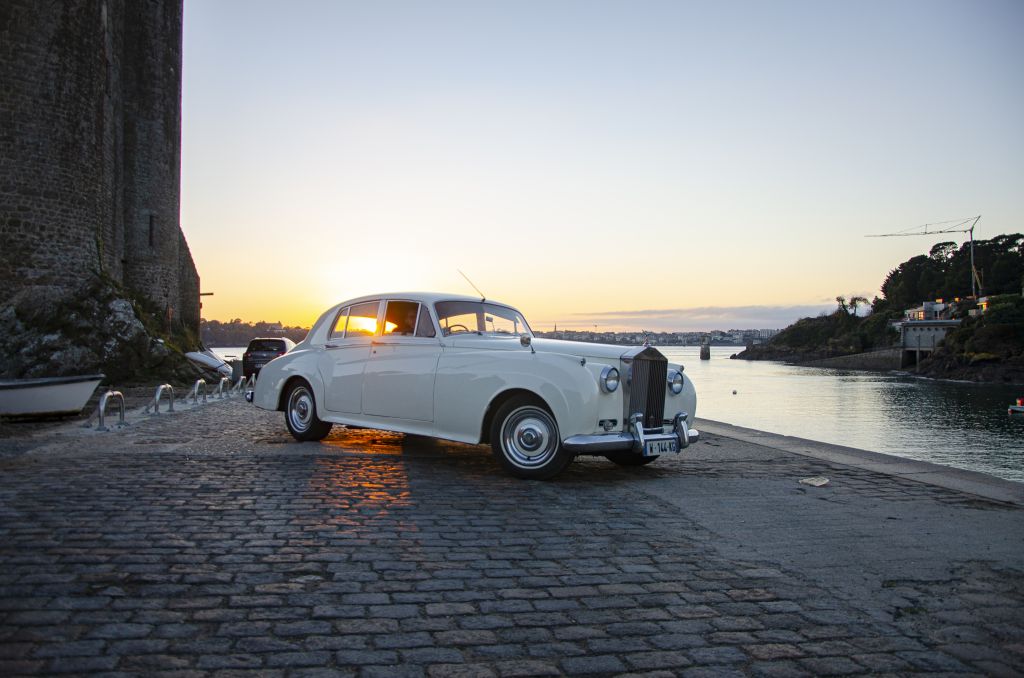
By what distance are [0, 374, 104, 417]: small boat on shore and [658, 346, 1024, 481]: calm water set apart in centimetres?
2134

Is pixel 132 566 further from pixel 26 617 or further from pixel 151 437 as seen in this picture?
pixel 151 437

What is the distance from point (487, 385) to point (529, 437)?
673 millimetres

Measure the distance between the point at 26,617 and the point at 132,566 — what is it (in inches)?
30.1

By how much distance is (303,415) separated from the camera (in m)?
9.11

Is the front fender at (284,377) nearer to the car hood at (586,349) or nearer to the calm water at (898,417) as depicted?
the car hood at (586,349)

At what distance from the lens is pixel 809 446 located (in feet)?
31.8

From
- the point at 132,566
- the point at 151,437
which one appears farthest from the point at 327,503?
the point at 151,437

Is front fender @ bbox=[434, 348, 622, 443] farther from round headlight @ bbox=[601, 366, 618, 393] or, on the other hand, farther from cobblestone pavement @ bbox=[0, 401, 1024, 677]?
cobblestone pavement @ bbox=[0, 401, 1024, 677]

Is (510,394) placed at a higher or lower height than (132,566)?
higher

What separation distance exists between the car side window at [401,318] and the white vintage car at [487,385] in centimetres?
1

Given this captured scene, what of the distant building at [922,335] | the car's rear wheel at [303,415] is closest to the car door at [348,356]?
the car's rear wheel at [303,415]

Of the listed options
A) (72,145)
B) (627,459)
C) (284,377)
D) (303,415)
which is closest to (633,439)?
(627,459)

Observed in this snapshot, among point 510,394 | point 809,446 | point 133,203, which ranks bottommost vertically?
point 809,446

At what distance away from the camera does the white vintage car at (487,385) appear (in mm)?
6555
